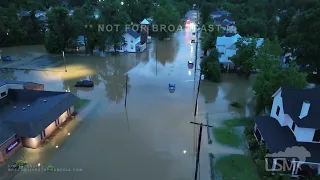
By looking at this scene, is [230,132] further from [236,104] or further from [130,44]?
[130,44]

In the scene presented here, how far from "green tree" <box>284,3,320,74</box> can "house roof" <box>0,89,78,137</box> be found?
36623 millimetres

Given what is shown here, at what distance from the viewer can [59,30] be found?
58.4 m

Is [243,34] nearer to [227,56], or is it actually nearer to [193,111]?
[227,56]

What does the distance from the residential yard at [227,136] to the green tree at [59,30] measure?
43.7 metres

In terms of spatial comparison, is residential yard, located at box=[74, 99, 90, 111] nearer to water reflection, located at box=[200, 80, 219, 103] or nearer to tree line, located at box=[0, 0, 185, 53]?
water reflection, located at box=[200, 80, 219, 103]

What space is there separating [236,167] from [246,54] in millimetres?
23928

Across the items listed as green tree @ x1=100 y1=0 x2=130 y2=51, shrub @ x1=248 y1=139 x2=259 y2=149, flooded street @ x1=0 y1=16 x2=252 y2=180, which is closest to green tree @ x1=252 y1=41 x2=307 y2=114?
flooded street @ x1=0 y1=16 x2=252 y2=180

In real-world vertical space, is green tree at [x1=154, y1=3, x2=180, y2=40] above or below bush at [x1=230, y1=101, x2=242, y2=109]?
above

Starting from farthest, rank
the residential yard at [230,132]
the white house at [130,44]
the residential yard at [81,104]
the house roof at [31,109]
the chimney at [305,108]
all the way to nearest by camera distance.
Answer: the white house at [130,44], the residential yard at [81,104], the residential yard at [230,132], the house roof at [31,109], the chimney at [305,108]

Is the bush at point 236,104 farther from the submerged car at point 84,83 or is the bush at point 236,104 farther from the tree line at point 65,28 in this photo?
the tree line at point 65,28

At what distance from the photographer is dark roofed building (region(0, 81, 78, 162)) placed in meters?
24.8

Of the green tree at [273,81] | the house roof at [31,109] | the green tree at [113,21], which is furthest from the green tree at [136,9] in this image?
the green tree at [273,81]

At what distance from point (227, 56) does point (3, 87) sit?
36.5 metres

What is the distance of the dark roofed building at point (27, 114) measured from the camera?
24766 millimetres
